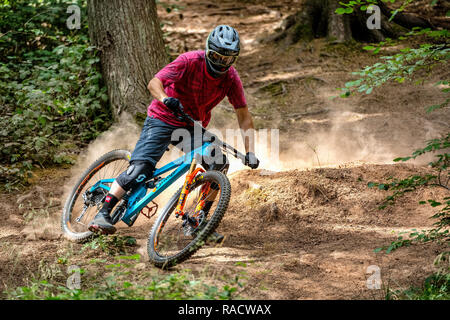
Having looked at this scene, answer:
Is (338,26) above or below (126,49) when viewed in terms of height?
below

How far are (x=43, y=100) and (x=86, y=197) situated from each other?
2648 millimetres

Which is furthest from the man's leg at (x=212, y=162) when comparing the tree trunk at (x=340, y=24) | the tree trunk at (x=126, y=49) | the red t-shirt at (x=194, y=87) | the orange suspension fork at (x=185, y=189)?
the tree trunk at (x=340, y=24)

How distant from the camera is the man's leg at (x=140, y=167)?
443cm

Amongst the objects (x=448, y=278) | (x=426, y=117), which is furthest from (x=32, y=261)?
(x=426, y=117)

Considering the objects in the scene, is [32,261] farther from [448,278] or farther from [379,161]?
[379,161]

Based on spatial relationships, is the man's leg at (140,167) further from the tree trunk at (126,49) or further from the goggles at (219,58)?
the tree trunk at (126,49)

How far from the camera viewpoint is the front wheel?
3822 mm

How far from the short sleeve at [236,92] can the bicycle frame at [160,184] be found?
0.59 metres

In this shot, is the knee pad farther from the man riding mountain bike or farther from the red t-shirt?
the red t-shirt

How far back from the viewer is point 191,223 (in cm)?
416

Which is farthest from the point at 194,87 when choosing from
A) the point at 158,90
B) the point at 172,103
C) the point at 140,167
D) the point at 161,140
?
the point at 140,167

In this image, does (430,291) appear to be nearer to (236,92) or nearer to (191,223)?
(191,223)

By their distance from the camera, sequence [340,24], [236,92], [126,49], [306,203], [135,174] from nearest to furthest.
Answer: [135,174]
[236,92]
[306,203]
[126,49]
[340,24]

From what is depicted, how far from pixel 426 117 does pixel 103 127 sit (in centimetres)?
525
